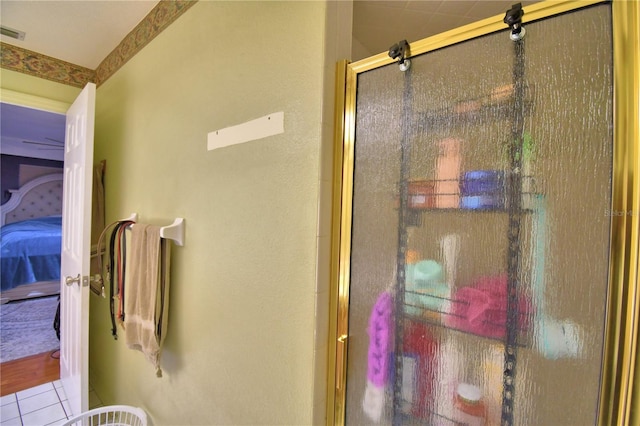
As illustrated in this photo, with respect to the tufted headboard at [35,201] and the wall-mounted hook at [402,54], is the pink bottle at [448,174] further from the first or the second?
the tufted headboard at [35,201]

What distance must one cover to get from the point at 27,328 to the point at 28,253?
1.38 metres

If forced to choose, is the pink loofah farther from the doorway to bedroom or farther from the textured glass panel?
the doorway to bedroom

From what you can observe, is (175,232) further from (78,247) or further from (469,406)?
(469,406)

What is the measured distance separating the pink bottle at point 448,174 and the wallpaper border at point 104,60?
4.07 ft

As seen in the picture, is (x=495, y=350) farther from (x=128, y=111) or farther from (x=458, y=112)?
(x=128, y=111)

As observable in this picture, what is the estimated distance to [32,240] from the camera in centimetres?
367

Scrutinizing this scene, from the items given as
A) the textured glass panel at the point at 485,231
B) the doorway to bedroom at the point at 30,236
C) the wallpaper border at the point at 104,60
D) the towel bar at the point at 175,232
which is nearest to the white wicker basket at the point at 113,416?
the towel bar at the point at 175,232

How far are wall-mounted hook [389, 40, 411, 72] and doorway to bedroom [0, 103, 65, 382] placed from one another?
2.52 meters

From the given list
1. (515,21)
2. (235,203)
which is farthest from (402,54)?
(235,203)

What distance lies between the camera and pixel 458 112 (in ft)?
1.95

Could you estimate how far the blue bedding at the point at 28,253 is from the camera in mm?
3467

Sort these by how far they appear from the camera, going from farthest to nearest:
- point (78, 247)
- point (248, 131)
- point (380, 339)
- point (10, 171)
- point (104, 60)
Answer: point (10, 171) → point (104, 60) → point (78, 247) → point (248, 131) → point (380, 339)

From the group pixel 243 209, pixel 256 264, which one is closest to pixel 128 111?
pixel 243 209

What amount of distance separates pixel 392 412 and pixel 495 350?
320 millimetres
